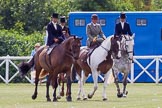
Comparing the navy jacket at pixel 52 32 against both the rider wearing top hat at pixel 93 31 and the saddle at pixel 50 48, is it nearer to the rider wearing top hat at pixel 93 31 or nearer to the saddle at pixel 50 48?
the saddle at pixel 50 48

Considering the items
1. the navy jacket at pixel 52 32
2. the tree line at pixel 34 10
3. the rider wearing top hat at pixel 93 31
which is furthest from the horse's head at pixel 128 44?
the tree line at pixel 34 10

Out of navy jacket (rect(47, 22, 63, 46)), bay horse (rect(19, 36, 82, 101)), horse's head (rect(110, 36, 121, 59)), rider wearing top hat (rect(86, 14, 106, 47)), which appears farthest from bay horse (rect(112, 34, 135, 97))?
bay horse (rect(19, 36, 82, 101))

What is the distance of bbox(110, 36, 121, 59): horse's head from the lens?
2562 cm

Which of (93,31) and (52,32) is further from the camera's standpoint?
(93,31)

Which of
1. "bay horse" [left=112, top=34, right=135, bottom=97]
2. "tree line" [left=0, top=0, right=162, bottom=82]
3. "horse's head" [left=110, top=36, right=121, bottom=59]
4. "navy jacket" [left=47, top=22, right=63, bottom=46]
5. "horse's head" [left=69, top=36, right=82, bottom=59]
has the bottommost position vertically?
"tree line" [left=0, top=0, right=162, bottom=82]

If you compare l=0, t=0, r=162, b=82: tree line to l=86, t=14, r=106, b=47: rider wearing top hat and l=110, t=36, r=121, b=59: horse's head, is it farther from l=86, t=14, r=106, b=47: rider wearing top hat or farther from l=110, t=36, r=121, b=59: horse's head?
l=110, t=36, r=121, b=59: horse's head

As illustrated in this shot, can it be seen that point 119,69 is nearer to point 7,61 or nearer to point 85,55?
point 85,55

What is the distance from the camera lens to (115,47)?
25703 mm

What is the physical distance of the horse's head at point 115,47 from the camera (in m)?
25.6

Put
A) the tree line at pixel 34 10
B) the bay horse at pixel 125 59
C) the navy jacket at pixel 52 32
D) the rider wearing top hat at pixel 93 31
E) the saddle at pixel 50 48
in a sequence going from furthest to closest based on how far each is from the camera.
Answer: the tree line at pixel 34 10 → the bay horse at pixel 125 59 → the rider wearing top hat at pixel 93 31 → the navy jacket at pixel 52 32 → the saddle at pixel 50 48

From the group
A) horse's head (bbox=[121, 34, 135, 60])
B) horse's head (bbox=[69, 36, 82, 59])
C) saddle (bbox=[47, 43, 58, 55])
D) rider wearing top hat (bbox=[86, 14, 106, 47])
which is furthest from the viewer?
horse's head (bbox=[121, 34, 135, 60])

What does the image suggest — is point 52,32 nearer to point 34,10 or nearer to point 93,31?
point 93,31

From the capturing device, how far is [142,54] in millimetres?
41844

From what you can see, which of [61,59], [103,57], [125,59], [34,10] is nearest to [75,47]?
[61,59]
